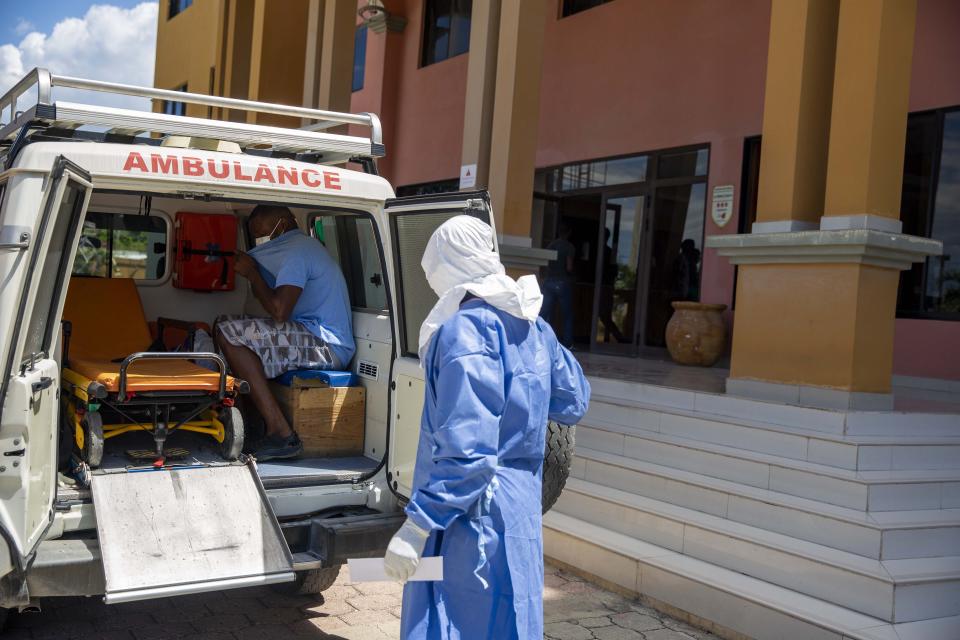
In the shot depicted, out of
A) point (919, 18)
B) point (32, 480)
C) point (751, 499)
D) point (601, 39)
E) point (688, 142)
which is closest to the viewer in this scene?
point (32, 480)

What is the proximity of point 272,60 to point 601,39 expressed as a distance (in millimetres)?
4735

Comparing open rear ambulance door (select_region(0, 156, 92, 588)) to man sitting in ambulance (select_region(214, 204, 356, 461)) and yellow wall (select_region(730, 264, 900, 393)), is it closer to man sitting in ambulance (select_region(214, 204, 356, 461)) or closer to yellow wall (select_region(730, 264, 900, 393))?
man sitting in ambulance (select_region(214, 204, 356, 461))

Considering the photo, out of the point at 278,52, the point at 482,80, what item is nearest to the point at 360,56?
the point at 278,52

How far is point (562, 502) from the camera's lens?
19.6ft

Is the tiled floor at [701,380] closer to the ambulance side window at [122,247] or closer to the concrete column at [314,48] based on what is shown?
the ambulance side window at [122,247]

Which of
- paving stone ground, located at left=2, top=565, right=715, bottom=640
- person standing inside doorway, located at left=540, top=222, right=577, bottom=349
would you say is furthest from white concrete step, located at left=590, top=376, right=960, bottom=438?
person standing inside doorway, located at left=540, top=222, right=577, bottom=349

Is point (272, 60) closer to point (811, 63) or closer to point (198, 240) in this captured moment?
point (198, 240)

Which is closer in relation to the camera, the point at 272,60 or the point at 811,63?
the point at 811,63

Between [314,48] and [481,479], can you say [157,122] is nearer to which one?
[481,479]

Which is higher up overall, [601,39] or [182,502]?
[601,39]

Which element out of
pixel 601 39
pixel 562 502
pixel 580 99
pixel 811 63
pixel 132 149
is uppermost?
pixel 601 39

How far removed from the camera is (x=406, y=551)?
2.63 meters

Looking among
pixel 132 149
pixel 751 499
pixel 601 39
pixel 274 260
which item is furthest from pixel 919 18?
pixel 132 149

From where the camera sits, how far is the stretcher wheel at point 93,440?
4043mm
